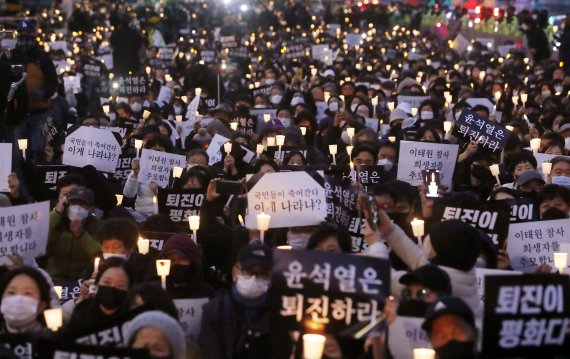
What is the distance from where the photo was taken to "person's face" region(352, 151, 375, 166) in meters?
12.9

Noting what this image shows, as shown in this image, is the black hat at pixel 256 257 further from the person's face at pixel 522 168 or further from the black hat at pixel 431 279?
the person's face at pixel 522 168

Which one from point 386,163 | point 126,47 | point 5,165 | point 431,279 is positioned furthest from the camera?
point 126,47

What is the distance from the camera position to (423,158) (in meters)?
13.0

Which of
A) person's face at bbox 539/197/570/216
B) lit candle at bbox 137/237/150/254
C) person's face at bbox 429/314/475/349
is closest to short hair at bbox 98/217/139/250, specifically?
lit candle at bbox 137/237/150/254

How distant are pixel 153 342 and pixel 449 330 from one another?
1.26 meters

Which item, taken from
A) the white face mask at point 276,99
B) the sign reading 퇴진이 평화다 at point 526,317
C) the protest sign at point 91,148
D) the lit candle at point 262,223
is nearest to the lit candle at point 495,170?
the protest sign at point 91,148

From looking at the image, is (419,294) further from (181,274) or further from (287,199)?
(287,199)

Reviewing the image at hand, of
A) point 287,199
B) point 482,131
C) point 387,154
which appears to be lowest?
point 287,199

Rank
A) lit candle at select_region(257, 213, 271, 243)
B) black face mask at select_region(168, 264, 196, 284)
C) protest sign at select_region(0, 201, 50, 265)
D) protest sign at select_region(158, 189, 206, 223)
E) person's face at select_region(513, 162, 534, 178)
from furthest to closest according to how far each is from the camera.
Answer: person's face at select_region(513, 162, 534, 178)
protest sign at select_region(158, 189, 206, 223)
lit candle at select_region(257, 213, 271, 243)
protest sign at select_region(0, 201, 50, 265)
black face mask at select_region(168, 264, 196, 284)

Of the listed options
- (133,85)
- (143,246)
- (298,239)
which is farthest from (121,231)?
(133,85)

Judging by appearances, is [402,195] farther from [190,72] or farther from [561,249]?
[190,72]

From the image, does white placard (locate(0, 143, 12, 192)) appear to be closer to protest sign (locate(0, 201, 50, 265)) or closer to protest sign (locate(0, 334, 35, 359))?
protest sign (locate(0, 201, 50, 265))

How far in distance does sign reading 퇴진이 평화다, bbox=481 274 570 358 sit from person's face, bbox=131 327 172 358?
1350mm

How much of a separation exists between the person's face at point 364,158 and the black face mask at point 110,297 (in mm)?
5431
